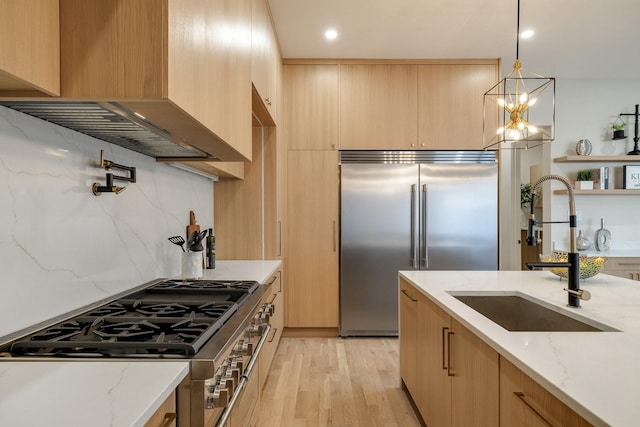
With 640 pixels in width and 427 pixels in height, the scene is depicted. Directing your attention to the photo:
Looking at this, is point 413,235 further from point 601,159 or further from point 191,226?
point 601,159

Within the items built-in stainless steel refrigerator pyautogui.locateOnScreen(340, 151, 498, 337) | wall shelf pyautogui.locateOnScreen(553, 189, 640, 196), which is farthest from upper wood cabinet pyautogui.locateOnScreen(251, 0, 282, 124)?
wall shelf pyautogui.locateOnScreen(553, 189, 640, 196)

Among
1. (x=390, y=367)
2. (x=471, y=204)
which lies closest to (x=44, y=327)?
(x=390, y=367)

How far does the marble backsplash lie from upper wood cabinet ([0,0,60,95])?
0.27m

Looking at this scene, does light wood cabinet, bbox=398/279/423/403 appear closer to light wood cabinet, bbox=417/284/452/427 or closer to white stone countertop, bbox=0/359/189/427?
light wood cabinet, bbox=417/284/452/427

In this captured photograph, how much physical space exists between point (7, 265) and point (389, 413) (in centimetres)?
212

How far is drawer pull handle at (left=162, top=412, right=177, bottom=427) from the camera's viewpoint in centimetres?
82

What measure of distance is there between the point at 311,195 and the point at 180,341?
288 cm

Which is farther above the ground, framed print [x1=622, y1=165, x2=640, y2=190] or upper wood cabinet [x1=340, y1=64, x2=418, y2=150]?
upper wood cabinet [x1=340, y1=64, x2=418, y2=150]

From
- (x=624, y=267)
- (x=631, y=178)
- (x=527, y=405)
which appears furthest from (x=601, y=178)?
(x=527, y=405)

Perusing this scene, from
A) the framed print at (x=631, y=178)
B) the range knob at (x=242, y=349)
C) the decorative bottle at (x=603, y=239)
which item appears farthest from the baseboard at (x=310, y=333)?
the framed print at (x=631, y=178)

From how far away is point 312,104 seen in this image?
3861mm

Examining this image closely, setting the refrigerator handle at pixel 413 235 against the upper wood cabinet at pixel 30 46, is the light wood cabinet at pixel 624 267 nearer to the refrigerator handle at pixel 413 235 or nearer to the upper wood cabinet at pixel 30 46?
the refrigerator handle at pixel 413 235

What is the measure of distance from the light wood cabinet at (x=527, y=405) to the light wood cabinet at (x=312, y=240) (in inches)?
108

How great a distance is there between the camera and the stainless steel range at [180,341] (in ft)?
3.12
